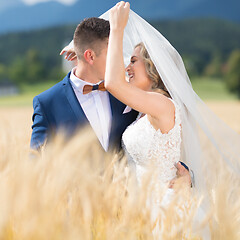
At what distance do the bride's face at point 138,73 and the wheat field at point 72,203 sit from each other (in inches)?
55.9

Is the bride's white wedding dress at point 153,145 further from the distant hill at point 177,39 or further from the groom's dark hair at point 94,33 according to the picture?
the distant hill at point 177,39

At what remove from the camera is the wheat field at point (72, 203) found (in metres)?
1.04

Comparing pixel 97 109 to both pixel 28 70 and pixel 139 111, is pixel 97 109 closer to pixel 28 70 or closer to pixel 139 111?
pixel 139 111

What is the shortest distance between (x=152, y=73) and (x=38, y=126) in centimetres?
93

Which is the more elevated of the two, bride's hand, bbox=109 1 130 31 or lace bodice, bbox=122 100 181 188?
bride's hand, bbox=109 1 130 31

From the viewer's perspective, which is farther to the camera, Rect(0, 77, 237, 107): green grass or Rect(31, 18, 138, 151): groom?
Rect(0, 77, 237, 107): green grass

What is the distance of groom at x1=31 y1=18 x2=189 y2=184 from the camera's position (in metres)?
2.81

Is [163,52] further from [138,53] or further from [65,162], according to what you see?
[65,162]

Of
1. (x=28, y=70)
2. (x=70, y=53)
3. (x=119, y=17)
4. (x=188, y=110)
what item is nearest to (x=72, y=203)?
(x=119, y=17)

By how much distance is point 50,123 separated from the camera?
2.81m

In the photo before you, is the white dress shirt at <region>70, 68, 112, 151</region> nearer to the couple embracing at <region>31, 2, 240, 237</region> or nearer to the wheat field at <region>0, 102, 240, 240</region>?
the couple embracing at <region>31, 2, 240, 237</region>

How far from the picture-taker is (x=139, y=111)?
110 inches

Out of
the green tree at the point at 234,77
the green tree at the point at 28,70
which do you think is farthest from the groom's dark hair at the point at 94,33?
the green tree at the point at 28,70

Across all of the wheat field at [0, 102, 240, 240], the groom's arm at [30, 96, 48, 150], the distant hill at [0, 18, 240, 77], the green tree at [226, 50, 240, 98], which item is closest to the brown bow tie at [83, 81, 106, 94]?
the groom's arm at [30, 96, 48, 150]
